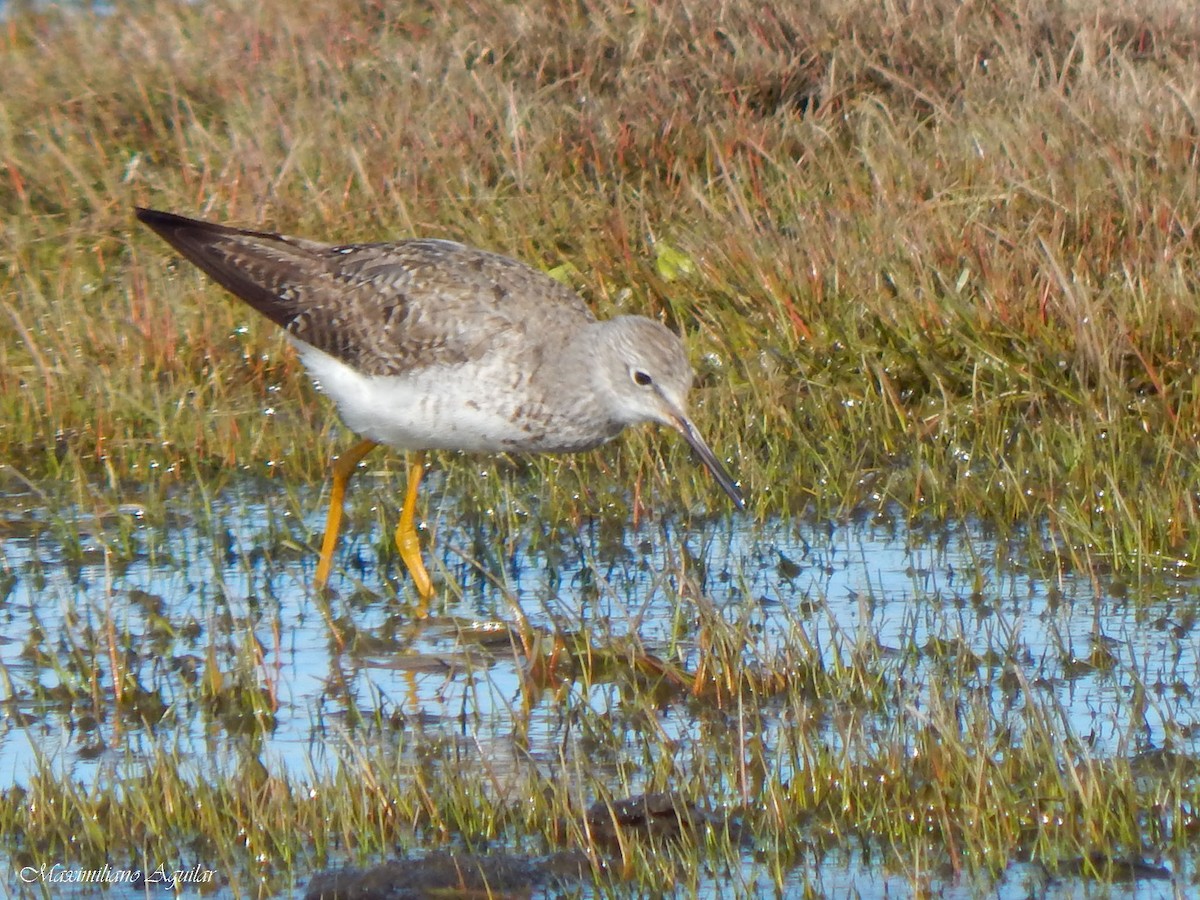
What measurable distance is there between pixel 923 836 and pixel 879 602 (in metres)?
1.71

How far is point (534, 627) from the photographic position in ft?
18.8

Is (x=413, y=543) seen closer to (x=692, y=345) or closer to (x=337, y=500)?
(x=337, y=500)

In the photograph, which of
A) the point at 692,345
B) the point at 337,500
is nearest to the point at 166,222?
the point at 337,500

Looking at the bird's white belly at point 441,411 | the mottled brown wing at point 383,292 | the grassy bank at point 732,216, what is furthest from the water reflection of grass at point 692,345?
the mottled brown wing at point 383,292

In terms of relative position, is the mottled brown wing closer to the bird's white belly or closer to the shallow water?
the bird's white belly

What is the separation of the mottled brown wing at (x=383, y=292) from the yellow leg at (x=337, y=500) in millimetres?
363

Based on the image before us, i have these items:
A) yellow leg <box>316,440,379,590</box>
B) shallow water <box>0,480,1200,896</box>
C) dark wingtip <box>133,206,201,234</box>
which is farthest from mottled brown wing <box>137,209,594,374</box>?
shallow water <box>0,480,1200,896</box>

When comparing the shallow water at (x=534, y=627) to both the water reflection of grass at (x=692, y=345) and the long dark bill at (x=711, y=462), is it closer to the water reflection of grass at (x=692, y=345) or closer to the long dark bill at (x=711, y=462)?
the water reflection of grass at (x=692, y=345)

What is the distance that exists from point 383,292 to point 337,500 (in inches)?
27.8

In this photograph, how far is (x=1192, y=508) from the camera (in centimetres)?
587

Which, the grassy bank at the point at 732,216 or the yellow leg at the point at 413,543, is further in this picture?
the grassy bank at the point at 732,216

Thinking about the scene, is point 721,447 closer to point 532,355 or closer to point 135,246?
point 532,355

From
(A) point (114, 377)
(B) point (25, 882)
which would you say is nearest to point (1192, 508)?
(B) point (25, 882)

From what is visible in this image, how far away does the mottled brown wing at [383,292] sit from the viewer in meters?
6.27
